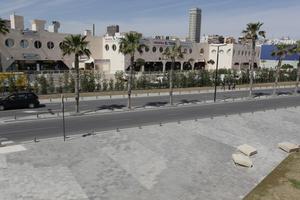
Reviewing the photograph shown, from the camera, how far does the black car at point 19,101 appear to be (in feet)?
123

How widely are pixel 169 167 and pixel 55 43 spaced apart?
196 ft

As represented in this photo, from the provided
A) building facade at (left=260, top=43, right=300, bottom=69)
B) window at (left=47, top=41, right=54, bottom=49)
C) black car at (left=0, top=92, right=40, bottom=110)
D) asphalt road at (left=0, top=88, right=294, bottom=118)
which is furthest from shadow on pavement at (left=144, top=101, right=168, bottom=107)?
building facade at (left=260, top=43, right=300, bottom=69)

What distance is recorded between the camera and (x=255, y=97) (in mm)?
56344

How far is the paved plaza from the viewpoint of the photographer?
60.4 ft

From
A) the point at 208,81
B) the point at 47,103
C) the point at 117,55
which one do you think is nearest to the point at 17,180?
the point at 47,103

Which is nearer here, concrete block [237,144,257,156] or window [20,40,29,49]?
concrete block [237,144,257,156]

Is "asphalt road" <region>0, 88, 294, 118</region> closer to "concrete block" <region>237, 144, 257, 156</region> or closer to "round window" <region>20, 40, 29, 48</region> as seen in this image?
"concrete block" <region>237, 144, 257, 156</region>

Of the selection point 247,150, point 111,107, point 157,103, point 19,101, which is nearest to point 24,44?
point 19,101

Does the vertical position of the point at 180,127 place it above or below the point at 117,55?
below

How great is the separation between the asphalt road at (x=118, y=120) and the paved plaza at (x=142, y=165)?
236 centimetres

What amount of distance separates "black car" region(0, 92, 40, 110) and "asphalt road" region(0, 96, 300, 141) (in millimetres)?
7512

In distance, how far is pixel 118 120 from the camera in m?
34.3

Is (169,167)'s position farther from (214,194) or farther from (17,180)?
(17,180)

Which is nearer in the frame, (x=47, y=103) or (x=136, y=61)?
(x=47, y=103)
